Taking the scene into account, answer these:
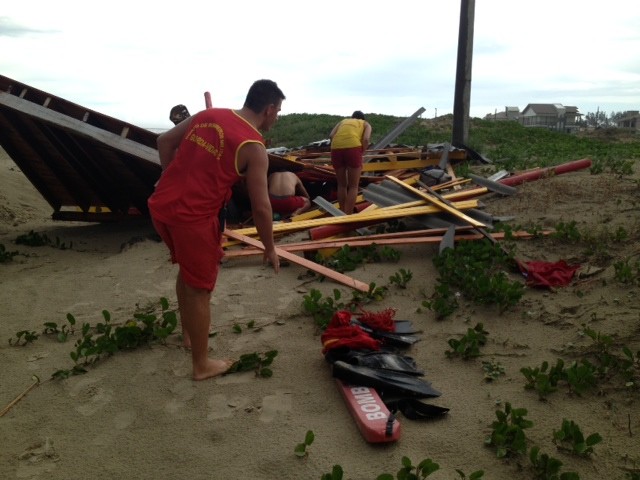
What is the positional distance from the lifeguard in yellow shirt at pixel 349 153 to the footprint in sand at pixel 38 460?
18.8ft

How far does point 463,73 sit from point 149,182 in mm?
6967

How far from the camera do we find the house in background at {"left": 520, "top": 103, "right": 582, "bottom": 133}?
48188mm

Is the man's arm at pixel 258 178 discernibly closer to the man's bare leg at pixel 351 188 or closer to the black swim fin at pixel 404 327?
the black swim fin at pixel 404 327

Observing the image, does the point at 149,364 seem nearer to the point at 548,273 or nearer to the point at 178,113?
the point at 548,273

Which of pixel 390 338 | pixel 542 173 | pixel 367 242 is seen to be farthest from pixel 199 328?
pixel 542 173

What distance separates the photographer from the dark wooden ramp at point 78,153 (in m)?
7.02

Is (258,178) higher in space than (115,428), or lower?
higher

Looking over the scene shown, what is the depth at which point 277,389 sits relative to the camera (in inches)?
137

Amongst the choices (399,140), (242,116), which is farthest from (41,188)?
(399,140)

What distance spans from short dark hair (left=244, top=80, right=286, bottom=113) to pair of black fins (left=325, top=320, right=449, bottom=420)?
166cm

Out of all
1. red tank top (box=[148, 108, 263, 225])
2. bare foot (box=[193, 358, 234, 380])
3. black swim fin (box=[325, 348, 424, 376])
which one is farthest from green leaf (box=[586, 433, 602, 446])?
red tank top (box=[148, 108, 263, 225])

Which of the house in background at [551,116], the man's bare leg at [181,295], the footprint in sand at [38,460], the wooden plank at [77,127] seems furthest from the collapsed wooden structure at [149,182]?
the house in background at [551,116]

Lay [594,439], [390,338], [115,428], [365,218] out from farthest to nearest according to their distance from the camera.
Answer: [365,218] < [390,338] < [115,428] < [594,439]

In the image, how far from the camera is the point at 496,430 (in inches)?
110
